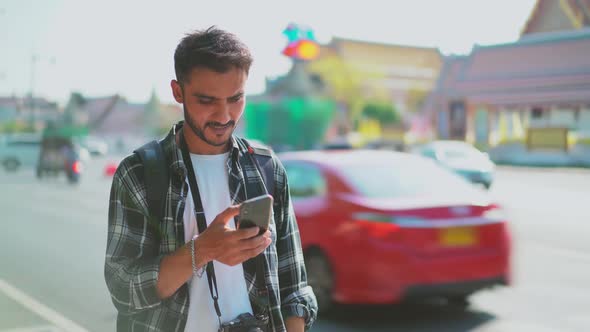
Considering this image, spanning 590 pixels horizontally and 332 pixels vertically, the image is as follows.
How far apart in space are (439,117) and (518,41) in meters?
6.62

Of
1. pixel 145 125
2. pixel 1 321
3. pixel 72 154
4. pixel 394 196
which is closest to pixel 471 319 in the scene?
pixel 394 196

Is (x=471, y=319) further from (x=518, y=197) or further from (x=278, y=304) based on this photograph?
(x=518, y=197)

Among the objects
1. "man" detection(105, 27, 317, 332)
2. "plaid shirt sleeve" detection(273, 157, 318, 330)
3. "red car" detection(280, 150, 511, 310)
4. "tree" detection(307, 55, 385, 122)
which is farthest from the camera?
"tree" detection(307, 55, 385, 122)

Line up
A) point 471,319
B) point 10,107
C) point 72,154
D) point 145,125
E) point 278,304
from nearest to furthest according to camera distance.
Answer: point 278,304
point 471,319
point 72,154
point 145,125
point 10,107

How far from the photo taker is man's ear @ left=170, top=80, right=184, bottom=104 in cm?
183

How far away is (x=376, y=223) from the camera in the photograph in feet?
17.8

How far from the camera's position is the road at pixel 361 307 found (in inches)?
227

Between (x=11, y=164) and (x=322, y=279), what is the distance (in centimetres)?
3087

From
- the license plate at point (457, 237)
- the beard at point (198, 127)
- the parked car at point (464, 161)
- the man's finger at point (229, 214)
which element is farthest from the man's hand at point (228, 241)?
the parked car at point (464, 161)

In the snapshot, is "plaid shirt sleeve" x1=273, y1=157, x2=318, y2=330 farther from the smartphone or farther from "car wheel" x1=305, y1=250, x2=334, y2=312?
"car wheel" x1=305, y1=250, x2=334, y2=312

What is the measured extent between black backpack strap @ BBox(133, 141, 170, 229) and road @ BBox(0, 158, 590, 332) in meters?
4.03

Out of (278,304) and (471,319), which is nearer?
(278,304)

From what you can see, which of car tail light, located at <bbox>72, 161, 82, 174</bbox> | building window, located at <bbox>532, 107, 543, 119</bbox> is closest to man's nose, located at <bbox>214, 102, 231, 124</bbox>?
car tail light, located at <bbox>72, 161, 82, 174</bbox>

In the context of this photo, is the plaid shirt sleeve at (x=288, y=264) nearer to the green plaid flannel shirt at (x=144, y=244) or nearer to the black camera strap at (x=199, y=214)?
the green plaid flannel shirt at (x=144, y=244)
